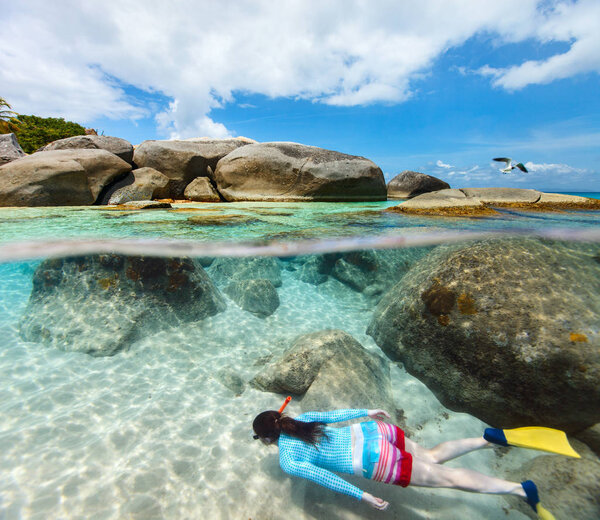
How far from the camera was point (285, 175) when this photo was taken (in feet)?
38.0

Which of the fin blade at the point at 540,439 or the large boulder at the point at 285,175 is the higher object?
the large boulder at the point at 285,175

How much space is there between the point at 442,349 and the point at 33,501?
491cm

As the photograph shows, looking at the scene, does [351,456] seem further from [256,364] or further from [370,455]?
[256,364]

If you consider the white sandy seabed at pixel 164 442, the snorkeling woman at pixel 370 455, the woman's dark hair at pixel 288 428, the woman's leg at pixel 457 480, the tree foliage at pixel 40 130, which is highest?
the tree foliage at pixel 40 130

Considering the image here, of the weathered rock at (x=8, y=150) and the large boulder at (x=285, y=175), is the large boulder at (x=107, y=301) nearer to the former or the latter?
the large boulder at (x=285, y=175)

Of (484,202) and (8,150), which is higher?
(8,150)

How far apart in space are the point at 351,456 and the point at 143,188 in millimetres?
11569

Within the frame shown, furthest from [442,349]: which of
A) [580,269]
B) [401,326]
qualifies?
[580,269]

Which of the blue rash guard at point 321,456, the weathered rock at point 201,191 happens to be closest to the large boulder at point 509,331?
the blue rash guard at point 321,456

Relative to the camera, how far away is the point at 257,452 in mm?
3270

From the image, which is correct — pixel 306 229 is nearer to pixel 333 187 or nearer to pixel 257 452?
pixel 257 452

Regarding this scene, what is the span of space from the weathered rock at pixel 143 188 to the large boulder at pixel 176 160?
72 cm

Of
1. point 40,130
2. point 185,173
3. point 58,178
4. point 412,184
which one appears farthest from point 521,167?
point 40,130

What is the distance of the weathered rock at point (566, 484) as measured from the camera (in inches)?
104
